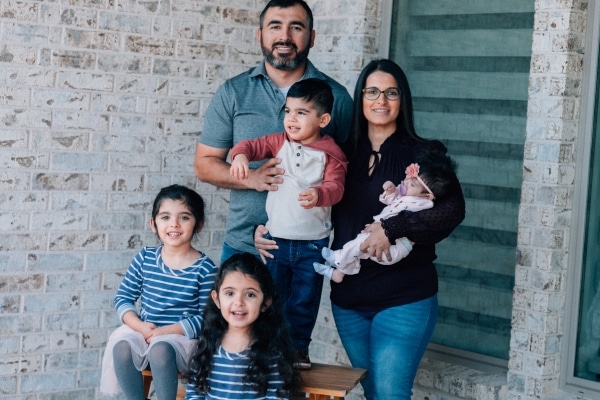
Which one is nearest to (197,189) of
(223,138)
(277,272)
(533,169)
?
(223,138)

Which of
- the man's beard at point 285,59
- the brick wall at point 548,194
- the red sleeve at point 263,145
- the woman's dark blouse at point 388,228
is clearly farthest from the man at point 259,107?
the brick wall at point 548,194

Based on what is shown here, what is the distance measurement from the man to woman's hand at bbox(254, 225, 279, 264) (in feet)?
0.54

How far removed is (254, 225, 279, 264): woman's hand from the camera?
3.86 meters

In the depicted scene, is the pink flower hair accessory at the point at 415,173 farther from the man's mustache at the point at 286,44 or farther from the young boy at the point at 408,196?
the man's mustache at the point at 286,44

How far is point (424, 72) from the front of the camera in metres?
4.93

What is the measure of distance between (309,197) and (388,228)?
0.29m

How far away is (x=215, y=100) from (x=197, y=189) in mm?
1142

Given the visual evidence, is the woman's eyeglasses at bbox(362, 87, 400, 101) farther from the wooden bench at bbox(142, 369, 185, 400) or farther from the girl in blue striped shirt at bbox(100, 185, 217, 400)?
the wooden bench at bbox(142, 369, 185, 400)

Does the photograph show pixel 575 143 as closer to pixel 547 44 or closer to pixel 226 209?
pixel 547 44

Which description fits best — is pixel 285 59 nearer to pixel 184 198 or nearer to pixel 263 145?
pixel 263 145

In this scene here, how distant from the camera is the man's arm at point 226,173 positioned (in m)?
3.85

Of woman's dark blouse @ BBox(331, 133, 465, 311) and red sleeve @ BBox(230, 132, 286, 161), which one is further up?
red sleeve @ BBox(230, 132, 286, 161)

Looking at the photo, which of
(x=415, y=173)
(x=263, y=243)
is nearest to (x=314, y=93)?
(x=415, y=173)

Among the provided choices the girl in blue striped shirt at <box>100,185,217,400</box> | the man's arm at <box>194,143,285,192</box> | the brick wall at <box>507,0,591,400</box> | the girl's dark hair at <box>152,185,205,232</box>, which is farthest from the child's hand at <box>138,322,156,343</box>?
the brick wall at <box>507,0,591,400</box>
